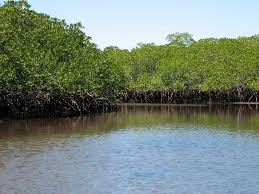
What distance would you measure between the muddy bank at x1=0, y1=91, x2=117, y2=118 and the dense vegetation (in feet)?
1.67

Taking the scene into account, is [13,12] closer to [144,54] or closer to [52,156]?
[52,156]

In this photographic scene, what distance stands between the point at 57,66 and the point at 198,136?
13256 mm

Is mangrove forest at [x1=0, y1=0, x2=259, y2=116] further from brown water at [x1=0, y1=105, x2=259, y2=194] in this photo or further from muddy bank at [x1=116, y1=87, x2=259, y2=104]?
brown water at [x1=0, y1=105, x2=259, y2=194]

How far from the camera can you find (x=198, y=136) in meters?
22.8

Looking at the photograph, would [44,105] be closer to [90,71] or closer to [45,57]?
[45,57]

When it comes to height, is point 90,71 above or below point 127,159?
above

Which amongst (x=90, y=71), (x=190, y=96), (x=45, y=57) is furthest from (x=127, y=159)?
(x=190, y=96)

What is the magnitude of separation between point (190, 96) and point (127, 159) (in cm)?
4001

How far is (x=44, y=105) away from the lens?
3222 centimetres

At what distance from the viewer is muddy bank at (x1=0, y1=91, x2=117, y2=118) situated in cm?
3006

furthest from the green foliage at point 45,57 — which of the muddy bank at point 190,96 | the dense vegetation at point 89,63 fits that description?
the muddy bank at point 190,96

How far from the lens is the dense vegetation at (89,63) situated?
3027cm

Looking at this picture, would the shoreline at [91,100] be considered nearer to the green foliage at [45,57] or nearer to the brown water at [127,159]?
the green foliage at [45,57]

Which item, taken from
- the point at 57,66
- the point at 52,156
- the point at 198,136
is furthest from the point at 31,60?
the point at 52,156
